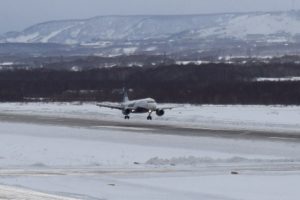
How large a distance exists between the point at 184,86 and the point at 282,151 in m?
81.7

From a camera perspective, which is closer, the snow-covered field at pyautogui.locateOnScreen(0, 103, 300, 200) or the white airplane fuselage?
the snow-covered field at pyautogui.locateOnScreen(0, 103, 300, 200)

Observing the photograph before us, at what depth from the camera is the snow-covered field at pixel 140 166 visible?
1744 cm

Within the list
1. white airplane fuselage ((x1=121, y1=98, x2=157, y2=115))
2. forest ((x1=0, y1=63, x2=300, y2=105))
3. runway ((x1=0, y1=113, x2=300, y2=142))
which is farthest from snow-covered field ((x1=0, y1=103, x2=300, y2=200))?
forest ((x1=0, y1=63, x2=300, y2=105))

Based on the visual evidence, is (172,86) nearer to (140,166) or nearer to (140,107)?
(140,107)

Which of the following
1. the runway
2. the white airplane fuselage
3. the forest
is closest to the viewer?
the runway

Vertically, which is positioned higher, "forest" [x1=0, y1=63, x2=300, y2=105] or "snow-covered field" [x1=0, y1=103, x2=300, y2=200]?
"forest" [x1=0, y1=63, x2=300, y2=105]

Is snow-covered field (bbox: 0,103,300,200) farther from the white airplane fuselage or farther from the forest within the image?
the forest

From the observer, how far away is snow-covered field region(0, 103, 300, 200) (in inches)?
687

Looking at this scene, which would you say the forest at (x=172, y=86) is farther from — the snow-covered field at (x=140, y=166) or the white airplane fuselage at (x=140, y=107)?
the snow-covered field at (x=140, y=166)

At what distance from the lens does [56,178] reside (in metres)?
20.1

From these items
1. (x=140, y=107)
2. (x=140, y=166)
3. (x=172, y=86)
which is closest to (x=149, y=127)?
(x=140, y=107)

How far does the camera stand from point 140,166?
963 inches

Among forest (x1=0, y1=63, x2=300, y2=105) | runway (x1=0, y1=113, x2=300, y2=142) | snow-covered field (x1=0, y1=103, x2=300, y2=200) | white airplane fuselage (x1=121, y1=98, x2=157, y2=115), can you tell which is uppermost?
forest (x1=0, y1=63, x2=300, y2=105)

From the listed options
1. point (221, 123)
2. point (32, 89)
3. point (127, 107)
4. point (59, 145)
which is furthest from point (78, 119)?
point (32, 89)
